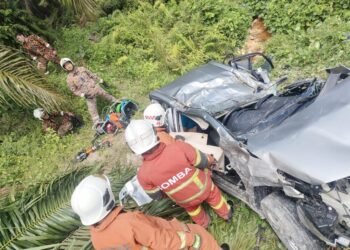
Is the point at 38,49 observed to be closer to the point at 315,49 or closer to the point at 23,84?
the point at 23,84

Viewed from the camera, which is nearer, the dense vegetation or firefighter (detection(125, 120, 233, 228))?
firefighter (detection(125, 120, 233, 228))

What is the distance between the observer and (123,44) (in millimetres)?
9445

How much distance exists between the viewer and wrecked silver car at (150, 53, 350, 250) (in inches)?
115

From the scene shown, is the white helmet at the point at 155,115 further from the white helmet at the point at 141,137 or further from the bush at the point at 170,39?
the bush at the point at 170,39

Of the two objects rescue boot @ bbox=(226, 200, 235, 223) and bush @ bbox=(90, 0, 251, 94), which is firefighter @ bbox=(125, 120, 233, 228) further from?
bush @ bbox=(90, 0, 251, 94)

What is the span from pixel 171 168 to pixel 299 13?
5.07m

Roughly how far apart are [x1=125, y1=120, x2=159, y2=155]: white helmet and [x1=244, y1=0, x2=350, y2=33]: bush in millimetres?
4851

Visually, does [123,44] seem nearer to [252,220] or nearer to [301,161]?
[252,220]

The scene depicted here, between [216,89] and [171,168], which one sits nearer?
[171,168]

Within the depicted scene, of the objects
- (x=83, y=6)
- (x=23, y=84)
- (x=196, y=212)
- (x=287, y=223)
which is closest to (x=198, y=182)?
(x=196, y=212)

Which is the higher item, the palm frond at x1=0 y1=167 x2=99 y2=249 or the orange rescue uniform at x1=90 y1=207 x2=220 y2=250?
the orange rescue uniform at x1=90 y1=207 x2=220 y2=250

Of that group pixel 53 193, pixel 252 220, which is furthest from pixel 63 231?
pixel 252 220

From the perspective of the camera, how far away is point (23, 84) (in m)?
Answer: 6.20

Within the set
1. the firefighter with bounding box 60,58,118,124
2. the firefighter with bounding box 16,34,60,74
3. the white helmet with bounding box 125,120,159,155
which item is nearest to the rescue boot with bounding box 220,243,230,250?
the white helmet with bounding box 125,120,159,155
